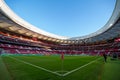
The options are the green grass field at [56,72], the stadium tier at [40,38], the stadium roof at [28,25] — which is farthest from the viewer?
the stadium tier at [40,38]

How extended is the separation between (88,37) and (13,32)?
4514cm

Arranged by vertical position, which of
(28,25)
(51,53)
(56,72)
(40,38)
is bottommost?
(56,72)

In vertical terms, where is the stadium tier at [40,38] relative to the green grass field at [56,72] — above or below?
above

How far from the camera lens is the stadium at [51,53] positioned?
7.32m

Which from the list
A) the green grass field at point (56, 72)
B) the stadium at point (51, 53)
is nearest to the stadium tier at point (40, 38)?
the stadium at point (51, 53)

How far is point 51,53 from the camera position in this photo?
60.2 metres

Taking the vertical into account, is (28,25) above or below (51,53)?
above

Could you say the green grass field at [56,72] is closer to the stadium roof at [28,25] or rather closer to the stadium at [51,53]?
the stadium at [51,53]

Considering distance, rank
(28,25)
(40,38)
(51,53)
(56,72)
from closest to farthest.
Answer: (56,72) < (28,25) < (51,53) < (40,38)

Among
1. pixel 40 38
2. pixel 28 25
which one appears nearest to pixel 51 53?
pixel 28 25

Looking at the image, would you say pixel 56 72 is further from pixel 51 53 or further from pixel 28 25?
pixel 51 53

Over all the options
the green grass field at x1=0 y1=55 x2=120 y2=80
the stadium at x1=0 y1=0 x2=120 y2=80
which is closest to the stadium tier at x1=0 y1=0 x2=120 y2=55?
the stadium at x1=0 y1=0 x2=120 y2=80

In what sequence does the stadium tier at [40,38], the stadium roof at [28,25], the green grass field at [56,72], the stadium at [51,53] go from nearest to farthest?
the green grass field at [56,72] → the stadium at [51,53] → the stadium roof at [28,25] → the stadium tier at [40,38]

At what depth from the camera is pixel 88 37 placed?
83.9 m
